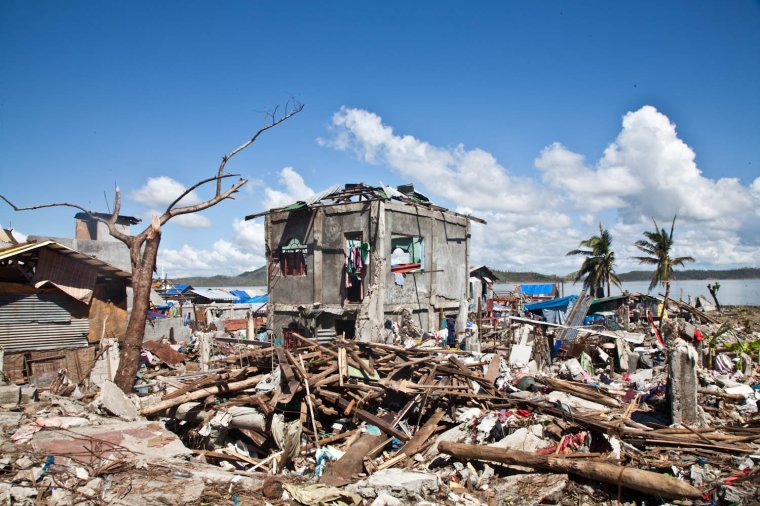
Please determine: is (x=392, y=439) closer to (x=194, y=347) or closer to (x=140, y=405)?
(x=140, y=405)

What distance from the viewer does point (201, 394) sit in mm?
9141

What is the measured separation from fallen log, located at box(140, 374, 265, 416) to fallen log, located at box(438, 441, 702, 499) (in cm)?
422

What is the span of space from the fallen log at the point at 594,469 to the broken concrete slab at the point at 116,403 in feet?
18.8

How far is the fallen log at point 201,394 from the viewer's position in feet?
29.2

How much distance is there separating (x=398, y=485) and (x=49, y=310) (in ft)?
34.4

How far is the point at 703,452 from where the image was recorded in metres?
6.74

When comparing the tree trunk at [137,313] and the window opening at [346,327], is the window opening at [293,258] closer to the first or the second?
the window opening at [346,327]

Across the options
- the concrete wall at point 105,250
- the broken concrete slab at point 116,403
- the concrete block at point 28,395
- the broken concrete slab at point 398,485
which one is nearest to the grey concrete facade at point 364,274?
the broken concrete slab at point 116,403

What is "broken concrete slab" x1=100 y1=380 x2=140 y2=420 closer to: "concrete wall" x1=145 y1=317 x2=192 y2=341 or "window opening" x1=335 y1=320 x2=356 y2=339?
"window opening" x1=335 y1=320 x2=356 y2=339

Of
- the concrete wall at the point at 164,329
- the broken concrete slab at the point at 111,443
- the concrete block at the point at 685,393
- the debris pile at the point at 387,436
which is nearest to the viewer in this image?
the debris pile at the point at 387,436

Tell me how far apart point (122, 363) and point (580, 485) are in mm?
9664

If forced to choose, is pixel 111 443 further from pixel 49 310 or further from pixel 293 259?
pixel 293 259

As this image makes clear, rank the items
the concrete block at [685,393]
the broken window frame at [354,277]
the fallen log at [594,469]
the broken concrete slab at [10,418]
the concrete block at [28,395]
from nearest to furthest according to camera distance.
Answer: the fallen log at [594,469] < the broken concrete slab at [10,418] < the concrete block at [685,393] < the concrete block at [28,395] < the broken window frame at [354,277]

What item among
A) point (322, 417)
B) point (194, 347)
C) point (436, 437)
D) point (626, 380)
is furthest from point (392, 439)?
point (194, 347)
